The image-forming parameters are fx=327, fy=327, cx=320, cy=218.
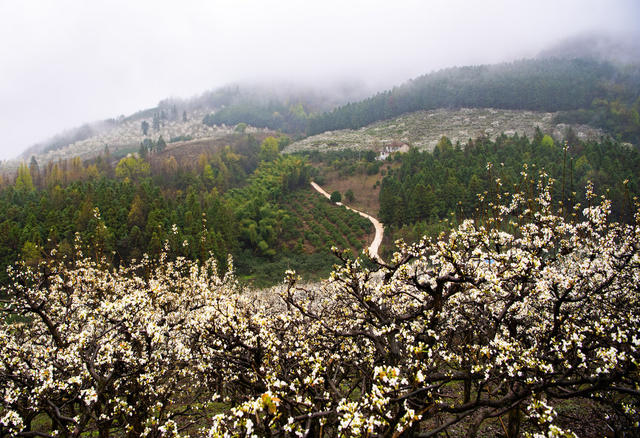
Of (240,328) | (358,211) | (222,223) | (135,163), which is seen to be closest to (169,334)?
(240,328)

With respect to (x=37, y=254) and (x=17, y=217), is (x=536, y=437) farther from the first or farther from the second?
(x=17, y=217)

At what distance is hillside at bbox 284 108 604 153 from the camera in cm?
13162

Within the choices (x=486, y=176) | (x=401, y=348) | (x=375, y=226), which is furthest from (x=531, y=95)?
(x=401, y=348)

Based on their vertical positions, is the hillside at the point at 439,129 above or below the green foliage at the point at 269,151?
below

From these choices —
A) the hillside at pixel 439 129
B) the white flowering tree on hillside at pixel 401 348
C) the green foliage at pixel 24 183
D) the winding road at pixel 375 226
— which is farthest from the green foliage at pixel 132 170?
the white flowering tree on hillside at pixel 401 348

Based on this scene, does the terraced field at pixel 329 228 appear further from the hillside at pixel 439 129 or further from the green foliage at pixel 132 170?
the green foliage at pixel 132 170

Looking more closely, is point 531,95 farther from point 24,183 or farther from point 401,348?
point 24,183

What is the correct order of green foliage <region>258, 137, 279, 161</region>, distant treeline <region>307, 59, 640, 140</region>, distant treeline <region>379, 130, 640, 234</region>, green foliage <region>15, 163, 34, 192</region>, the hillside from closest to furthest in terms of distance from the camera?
distant treeline <region>379, 130, 640, 234</region> → green foliage <region>15, 163, 34, 192</region> → the hillside → green foliage <region>258, 137, 279, 161</region> → distant treeline <region>307, 59, 640, 140</region>

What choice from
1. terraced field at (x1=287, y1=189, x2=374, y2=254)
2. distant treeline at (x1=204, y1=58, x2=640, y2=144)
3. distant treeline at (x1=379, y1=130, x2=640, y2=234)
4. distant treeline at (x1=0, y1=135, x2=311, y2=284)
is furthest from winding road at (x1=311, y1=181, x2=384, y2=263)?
distant treeline at (x1=204, y1=58, x2=640, y2=144)

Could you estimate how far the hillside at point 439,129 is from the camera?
13162 centimetres

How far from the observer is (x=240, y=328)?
9.28m

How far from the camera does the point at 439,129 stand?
153 m

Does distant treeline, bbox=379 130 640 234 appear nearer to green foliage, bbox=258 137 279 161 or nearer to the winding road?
the winding road

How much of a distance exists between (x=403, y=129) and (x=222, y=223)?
12241cm
